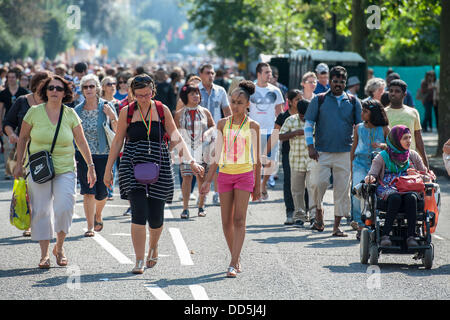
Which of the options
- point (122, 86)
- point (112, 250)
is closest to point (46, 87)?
point (112, 250)

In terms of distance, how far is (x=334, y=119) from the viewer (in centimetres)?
1088

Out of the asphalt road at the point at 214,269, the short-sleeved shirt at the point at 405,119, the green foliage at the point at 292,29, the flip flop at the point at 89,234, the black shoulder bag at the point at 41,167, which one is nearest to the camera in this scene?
the asphalt road at the point at 214,269

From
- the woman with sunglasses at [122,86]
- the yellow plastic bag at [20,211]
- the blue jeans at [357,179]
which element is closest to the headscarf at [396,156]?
the blue jeans at [357,179]

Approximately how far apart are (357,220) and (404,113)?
53.0 inches

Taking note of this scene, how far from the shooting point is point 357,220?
11.0 m

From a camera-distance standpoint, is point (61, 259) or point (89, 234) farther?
point (89, 234)

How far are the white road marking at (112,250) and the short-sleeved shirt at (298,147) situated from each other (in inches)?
103

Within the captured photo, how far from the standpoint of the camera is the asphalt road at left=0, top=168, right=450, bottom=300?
7.64 m

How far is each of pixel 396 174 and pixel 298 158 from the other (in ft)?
8.73

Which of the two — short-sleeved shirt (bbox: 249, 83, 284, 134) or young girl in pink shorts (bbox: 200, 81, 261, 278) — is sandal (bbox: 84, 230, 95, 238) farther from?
short-sleeved shirt (bbox: 249, 83, 284, 134)

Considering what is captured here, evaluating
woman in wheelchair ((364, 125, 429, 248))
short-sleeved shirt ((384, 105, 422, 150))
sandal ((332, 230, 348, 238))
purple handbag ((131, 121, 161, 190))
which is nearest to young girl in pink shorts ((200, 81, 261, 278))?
purple handbag ((131, 121, 161, 190))

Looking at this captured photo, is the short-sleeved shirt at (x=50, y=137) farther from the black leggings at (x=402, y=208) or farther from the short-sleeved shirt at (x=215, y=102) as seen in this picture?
the short-sleeved shirt at (x=215, y=102)

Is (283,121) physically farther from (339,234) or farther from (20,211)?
(20,211)

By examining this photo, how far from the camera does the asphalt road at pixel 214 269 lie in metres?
7.64
